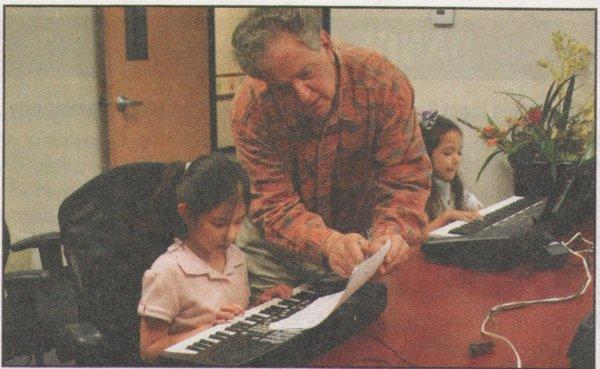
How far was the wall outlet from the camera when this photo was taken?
4.77 feet

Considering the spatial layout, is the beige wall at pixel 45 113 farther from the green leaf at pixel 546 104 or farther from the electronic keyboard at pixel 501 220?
the green leaf at pixel 546 104

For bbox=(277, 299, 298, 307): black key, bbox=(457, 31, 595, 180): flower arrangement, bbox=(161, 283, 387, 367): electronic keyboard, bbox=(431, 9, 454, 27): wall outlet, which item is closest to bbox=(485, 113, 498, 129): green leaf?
bbox=(457, 31, 595, 180): flower arrangement

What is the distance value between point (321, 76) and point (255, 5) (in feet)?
0.62

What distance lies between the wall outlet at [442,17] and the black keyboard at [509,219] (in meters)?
0.40

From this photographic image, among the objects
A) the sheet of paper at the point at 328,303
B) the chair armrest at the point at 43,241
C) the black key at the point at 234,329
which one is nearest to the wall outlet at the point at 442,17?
the sheet of paper at the point at 328,303

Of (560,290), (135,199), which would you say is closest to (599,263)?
(560,290)

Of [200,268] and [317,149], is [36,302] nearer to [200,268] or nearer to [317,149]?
[200,268]

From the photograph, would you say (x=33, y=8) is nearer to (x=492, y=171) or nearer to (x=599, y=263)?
(x=492, y=171)

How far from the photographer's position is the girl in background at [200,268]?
130 cm

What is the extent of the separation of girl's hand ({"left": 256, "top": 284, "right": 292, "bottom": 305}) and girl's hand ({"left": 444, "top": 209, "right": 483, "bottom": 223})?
→ 36 centimetres

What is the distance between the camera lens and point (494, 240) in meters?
1.42

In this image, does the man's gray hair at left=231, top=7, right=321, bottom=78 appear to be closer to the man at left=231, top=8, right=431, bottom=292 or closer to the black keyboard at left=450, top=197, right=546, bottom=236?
the man at left=231, top=8, right=431, bottom=292

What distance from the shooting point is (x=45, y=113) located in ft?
4.67

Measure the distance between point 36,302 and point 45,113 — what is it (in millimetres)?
384
